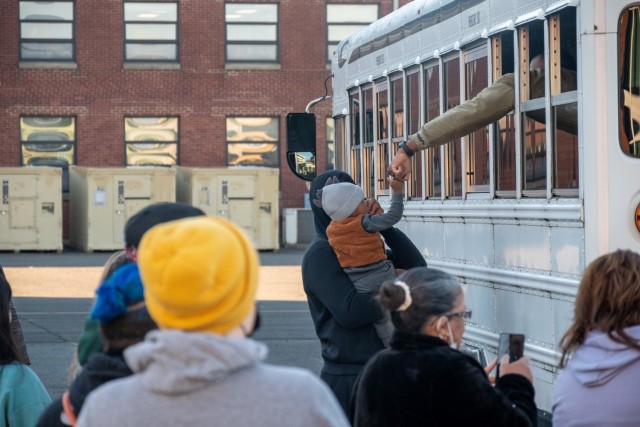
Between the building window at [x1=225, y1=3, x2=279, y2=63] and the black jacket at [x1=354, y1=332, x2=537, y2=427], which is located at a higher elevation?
the building window at [x1=225, y1=3, x2=279, y2=63]

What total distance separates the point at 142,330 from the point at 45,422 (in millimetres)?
393

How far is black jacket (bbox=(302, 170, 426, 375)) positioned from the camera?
5.60 m

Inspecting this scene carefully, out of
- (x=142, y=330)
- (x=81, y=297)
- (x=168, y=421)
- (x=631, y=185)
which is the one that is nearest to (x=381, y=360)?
(x=142, y=330)

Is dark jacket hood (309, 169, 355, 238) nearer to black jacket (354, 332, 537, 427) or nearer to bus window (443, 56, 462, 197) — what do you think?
bus window (443, 56, 462, 197)

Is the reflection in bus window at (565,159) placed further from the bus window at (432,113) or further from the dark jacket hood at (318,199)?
the bus window at (432,113)

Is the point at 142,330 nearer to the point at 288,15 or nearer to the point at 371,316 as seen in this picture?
the point at 371,316

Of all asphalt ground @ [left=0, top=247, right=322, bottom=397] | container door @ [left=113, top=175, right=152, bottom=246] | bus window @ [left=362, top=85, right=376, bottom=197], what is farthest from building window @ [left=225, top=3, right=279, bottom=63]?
bus window @ [left=362, top=85, right=376, bottom=197]

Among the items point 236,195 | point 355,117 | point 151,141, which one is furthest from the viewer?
point 151,141

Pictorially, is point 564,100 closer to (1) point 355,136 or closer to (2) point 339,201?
(2) point 339,201

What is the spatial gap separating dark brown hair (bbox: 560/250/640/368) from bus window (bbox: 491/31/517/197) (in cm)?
235

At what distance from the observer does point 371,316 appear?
559 centimetres

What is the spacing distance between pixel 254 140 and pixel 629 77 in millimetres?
30722

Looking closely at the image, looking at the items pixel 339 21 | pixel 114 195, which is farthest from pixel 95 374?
pixel 339 21

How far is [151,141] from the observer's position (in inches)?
1405
